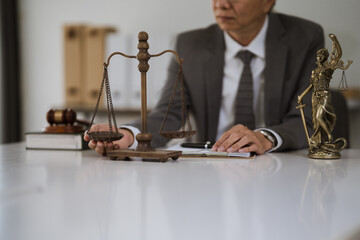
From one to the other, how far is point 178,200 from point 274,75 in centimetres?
121

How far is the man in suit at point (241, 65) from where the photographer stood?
5.81ft

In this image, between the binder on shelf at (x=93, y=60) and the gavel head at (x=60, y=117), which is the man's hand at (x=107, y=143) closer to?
the gavel head at (x=60, y=117)

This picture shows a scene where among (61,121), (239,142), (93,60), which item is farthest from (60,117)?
(93,60)

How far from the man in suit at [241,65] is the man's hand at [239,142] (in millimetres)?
425

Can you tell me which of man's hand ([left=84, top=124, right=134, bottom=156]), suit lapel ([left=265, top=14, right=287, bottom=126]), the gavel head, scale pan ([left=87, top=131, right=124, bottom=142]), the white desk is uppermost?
suit lapel ([left=265, top=14, right=287, bottom=126])

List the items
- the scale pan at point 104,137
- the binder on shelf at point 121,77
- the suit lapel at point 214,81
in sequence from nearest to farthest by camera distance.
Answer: the scale pan at point 104,137, the suit lapel at point 214,81, the binder on shelf at point 121,77

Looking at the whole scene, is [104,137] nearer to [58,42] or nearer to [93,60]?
[93,60]

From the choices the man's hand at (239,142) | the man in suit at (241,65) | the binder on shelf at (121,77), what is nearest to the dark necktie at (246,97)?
the man in suit at (241,65)

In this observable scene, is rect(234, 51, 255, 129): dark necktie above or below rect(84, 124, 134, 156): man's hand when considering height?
above

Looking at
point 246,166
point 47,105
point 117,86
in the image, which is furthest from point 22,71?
point 246,166

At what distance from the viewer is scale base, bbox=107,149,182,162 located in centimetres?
108

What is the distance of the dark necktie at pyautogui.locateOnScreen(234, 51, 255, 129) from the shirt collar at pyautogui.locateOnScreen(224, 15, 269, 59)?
30mm

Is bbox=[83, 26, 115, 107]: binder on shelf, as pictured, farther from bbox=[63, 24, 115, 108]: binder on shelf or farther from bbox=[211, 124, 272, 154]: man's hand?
bbox=[211, 124, 272, 154]: man's hand

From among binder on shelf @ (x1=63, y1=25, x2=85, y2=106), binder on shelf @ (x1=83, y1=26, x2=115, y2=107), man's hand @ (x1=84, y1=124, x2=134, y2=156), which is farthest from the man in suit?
binder on shelf @ (x1=63, y1=25, x2=85, y2=106)
